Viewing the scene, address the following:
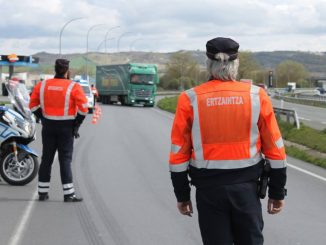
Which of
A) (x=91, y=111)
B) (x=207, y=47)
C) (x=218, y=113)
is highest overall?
(x=207, y=47)

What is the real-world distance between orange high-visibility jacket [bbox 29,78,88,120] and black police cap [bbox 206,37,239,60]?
5.08 metres

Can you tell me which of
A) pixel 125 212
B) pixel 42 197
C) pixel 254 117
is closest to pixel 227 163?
pixel 254 117

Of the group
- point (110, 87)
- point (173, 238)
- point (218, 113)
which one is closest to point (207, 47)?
point (218, 113)

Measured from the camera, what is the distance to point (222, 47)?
4.02 m

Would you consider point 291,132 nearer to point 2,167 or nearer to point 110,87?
point 2,167

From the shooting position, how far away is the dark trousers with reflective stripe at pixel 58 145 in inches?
354

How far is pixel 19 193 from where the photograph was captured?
31.9 feet

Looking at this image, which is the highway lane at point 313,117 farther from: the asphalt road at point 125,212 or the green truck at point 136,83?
the asphalt road at point 125,212

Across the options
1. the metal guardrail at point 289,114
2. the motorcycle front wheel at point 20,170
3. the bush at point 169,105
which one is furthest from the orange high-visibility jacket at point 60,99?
the bush at point 169,105

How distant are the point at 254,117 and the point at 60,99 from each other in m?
5.35

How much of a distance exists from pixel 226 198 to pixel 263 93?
0.69m

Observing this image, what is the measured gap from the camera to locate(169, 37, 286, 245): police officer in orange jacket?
397 centimetres

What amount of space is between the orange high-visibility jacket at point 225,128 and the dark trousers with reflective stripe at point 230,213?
0.15 metres

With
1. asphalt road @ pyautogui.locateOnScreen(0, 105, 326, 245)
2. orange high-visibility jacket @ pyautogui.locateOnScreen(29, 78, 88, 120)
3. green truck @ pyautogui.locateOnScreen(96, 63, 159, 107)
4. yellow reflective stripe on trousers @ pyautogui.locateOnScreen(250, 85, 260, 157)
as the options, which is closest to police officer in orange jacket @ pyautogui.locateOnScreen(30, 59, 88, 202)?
orange high-visibility jacket @ pyautogui.locateOnScreen(29, 78, 88, 120)
